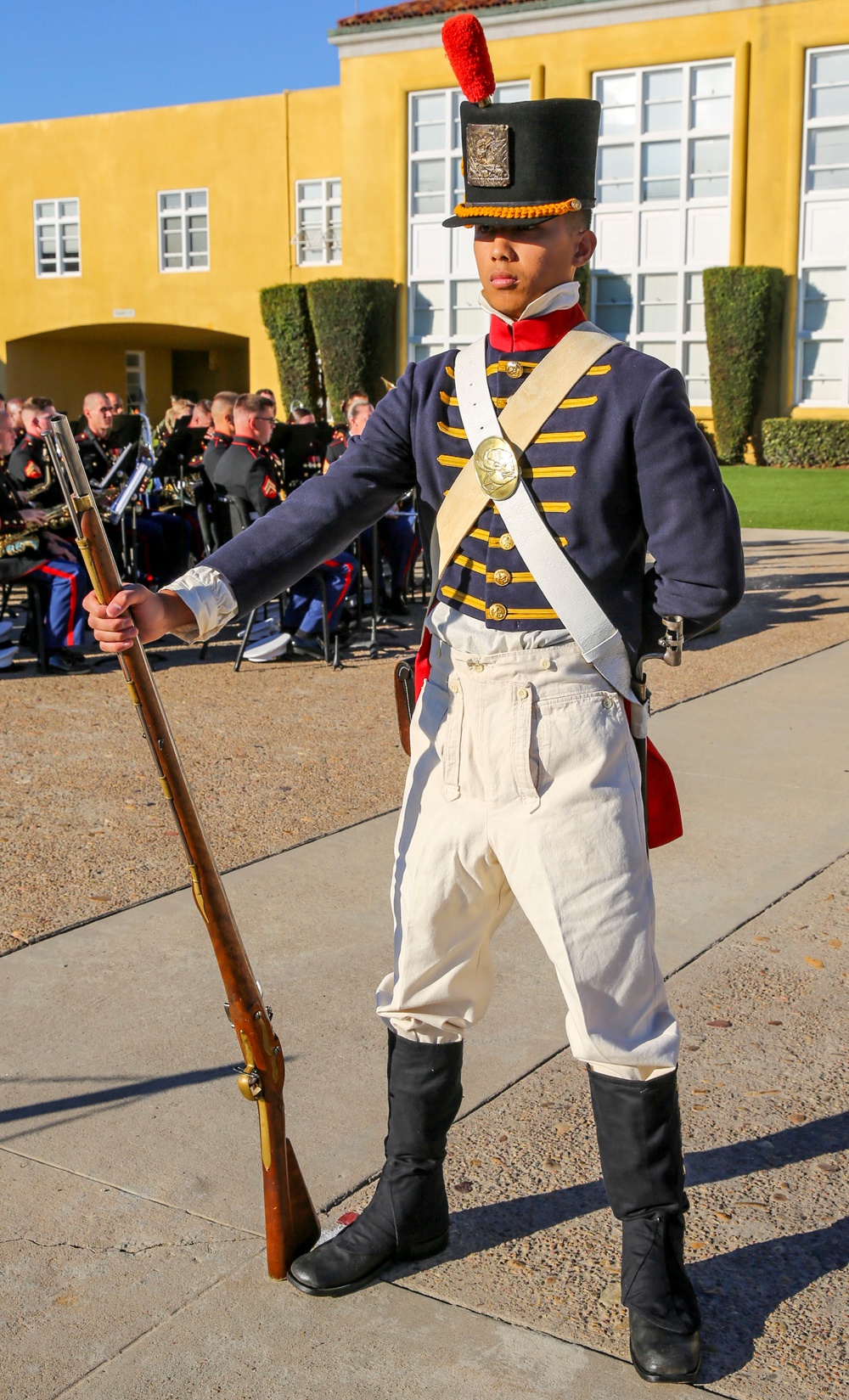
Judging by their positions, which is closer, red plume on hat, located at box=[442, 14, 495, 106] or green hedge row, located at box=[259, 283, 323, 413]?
red plume on hat, located at box=[442, 14, 495, 106]

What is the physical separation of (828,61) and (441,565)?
28238 mm

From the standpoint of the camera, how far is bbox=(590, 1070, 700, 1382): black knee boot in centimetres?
243

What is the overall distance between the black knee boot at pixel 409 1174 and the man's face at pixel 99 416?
30.1ft

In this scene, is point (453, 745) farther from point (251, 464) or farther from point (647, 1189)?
point (251, 464)

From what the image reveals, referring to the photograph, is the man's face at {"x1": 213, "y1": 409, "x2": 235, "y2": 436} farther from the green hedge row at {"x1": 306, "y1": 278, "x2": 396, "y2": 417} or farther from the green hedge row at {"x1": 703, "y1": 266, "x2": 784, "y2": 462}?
the green hedge row at {"x1": 306, "y1": 278, "x2": 396, "y2": 417}

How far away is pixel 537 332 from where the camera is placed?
97.5 inches

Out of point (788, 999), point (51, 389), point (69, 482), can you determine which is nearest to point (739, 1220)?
point (788, 999)

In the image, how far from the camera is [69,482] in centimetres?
227

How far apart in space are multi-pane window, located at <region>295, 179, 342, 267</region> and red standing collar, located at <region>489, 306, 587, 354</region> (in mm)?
31531

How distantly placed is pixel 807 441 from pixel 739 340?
7.92 feet

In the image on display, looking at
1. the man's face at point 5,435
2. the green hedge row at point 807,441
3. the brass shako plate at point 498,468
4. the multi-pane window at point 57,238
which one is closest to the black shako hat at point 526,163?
the brass shako plate at point 498,468

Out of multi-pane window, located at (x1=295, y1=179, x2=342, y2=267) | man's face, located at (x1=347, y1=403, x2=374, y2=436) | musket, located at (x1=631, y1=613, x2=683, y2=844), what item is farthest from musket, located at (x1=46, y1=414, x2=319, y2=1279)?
multi-pane window, located at (x1=295, y1=179, x2=342, y2=267)

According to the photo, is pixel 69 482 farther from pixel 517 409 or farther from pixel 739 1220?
pixel 739 1220

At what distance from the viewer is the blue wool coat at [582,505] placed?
2.36 m
